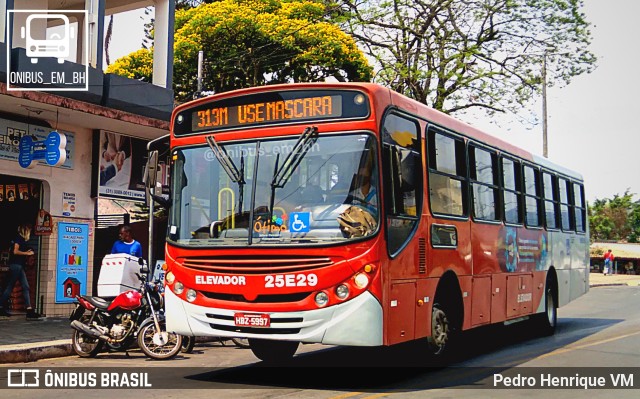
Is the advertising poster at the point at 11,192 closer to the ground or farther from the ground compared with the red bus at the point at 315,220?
farther from the ground

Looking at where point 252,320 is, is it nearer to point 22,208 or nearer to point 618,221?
point 22,208

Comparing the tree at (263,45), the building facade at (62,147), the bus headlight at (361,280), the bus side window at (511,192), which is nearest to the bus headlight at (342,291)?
the bus headlight at (361,280)

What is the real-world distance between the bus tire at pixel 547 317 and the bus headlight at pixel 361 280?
298 inches

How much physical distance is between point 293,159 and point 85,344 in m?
4.90

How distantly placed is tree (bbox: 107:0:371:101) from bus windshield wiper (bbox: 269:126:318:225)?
24123 mm

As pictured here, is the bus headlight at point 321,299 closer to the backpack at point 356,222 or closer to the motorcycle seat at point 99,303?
the backpack at point 356,222

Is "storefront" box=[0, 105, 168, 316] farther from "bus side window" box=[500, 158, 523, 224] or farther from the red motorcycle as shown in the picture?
"bus side window" box=[500, 158, 523, 224]

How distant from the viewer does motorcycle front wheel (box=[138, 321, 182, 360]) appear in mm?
10844

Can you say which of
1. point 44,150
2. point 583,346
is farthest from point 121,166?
point 583,346

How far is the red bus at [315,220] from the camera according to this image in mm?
7977

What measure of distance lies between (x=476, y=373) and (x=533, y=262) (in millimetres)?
4494

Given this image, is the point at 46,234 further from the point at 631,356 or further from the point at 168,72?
the point at 631,356

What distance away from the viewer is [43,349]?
11.1 m

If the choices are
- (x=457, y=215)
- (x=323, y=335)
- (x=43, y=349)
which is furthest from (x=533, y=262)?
(x=43, y=349)
